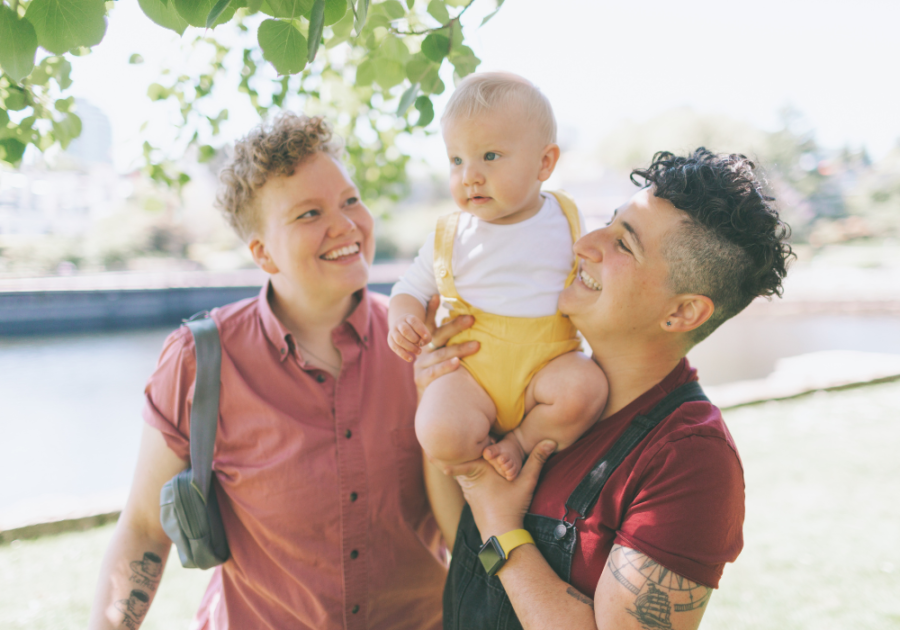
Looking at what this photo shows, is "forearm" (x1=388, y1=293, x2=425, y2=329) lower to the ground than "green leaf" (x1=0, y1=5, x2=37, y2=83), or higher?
lower

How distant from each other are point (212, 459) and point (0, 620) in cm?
263

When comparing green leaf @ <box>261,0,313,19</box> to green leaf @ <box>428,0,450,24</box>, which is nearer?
green leaf @ <box>261,0,313,19</box>

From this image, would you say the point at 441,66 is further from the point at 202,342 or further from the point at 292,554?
the point at 292,554

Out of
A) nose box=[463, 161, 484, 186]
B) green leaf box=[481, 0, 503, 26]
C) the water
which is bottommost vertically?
the water

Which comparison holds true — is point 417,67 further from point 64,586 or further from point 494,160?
point 64,586

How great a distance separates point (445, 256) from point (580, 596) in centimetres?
107

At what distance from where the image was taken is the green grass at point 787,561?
325 cm

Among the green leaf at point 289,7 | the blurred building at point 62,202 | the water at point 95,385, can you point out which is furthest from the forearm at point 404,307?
the blurred building at point 62,202

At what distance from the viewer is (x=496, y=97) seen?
65.4 inches

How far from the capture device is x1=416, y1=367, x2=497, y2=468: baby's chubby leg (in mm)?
1606

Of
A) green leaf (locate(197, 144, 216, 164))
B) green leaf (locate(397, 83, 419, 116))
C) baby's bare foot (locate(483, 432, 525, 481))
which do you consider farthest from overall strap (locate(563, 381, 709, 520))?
green leaf (locate(197, 144, 216, 164))

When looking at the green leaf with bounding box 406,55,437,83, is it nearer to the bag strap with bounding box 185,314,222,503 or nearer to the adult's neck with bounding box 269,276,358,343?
the adult's neck with bounding box 269,276,358,343

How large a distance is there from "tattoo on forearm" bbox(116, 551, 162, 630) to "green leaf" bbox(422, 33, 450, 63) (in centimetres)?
190

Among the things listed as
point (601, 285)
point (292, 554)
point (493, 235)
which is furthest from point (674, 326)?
point (292, 554)
